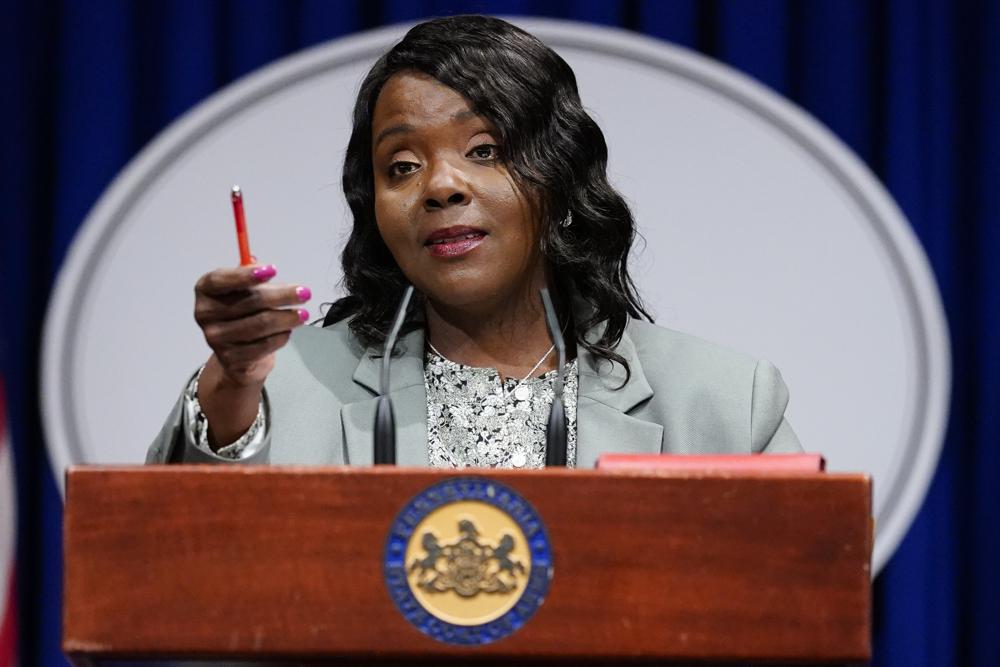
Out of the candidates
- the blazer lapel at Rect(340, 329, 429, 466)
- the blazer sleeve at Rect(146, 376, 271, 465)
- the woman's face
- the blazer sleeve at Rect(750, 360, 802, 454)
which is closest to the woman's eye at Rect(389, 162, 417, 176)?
the woman's face

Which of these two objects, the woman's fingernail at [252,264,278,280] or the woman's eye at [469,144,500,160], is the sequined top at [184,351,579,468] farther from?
the woman's fingernail at [252,264,278,280]

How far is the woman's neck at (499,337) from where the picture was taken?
200cm

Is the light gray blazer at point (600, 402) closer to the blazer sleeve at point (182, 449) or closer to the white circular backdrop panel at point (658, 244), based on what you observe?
the blazer sleeve at point (182, 449)

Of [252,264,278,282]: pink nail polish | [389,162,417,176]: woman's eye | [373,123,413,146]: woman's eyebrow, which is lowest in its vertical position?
[252,264,278,282]: pink nail polish

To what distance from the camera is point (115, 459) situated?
2504 mm

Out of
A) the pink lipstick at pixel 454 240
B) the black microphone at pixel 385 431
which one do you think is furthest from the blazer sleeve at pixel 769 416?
the black microphone at pixel 385 431

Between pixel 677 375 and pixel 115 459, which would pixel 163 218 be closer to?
pixel 115 459

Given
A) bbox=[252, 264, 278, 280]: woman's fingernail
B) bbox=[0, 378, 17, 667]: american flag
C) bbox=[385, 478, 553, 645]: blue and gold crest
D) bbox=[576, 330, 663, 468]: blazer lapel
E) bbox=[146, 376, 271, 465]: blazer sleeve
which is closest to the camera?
bbox=[385, 478, 553, 645]: blue and gold crest

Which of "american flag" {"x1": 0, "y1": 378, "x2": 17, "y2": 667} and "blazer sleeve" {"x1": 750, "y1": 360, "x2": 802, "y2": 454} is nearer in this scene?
"blazer sleeve" {"x1": 750, "y1": 360, "x2": 802, "y2": 454}

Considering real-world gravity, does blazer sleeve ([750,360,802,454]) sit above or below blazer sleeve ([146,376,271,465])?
above

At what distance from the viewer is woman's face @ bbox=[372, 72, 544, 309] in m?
1.85

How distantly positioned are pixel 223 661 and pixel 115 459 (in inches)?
53.9

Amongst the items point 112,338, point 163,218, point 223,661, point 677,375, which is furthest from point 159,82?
point 223,661

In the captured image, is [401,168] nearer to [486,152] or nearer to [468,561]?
[486,152]
